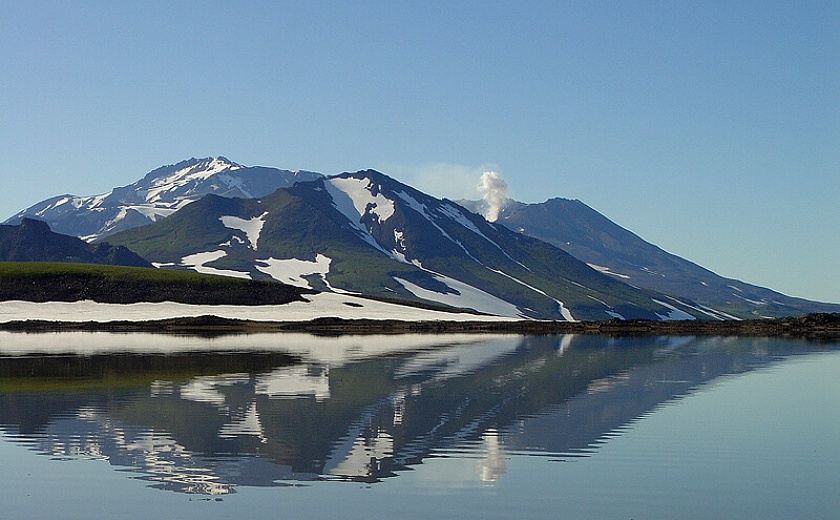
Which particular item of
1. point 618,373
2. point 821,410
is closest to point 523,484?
point 821,410

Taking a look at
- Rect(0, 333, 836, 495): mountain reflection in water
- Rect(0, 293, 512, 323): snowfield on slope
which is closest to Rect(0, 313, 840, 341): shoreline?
Rect(0, 293, 512, 323): snowfield on slope

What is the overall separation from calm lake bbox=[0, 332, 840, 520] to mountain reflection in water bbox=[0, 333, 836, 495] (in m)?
0.15

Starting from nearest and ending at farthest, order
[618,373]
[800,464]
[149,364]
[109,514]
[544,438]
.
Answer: [109,514] → [800,464] → [544,438] → [618,373] → [149,364]

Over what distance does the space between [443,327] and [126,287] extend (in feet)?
187

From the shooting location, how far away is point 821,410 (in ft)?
149

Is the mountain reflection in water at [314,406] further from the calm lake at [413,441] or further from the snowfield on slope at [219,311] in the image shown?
the snowfield on slope at [219,311]

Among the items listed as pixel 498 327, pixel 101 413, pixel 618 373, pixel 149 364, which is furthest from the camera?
pixel 498 327

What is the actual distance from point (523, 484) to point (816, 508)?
7574 millimetres

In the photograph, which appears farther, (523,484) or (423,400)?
(423,400)

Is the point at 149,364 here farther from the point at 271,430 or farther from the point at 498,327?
the point at 498,327

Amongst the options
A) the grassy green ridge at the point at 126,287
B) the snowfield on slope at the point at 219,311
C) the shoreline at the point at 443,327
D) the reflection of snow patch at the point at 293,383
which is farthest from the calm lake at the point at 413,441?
the grassy green ridge at the point at 126,287

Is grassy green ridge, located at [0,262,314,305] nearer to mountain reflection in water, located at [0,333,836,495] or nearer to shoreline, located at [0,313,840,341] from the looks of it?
shoreline, located at [0,313,840,341]

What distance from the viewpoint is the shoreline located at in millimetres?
132250

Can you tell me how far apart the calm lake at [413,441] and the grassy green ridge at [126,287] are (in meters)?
94.2
